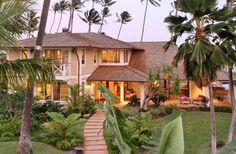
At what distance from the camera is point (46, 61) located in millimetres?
7934

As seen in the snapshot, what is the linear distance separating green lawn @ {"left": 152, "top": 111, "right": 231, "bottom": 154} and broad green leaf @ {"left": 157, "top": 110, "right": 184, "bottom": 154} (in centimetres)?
1337

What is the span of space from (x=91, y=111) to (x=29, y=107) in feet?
34.7

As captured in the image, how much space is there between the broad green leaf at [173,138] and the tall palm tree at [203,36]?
10.5m

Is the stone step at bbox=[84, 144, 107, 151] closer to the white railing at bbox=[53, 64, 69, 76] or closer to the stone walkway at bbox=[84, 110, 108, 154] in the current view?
the stone walkway at bbox=[84, 110, 108, 154]

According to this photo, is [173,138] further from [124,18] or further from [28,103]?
[124,18]

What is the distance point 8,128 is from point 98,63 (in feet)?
51.1

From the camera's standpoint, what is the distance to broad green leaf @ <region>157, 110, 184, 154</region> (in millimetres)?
3289

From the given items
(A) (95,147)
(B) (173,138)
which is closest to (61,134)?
(A) (95,147)

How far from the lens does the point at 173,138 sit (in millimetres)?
3338

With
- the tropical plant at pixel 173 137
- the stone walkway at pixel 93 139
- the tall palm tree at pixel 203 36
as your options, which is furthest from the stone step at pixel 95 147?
the tropical plant at pixel 173 137

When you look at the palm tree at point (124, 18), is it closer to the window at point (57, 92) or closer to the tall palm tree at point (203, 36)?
the window at point (57, 92)

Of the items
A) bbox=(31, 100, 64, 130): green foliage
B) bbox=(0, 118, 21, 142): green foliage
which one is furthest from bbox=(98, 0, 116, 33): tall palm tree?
bbox=(0, 118, 21, 142): green foliage

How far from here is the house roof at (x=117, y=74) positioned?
2992cm

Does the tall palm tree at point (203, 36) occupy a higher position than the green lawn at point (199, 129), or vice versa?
the tall palm tree at point (203, 36)
